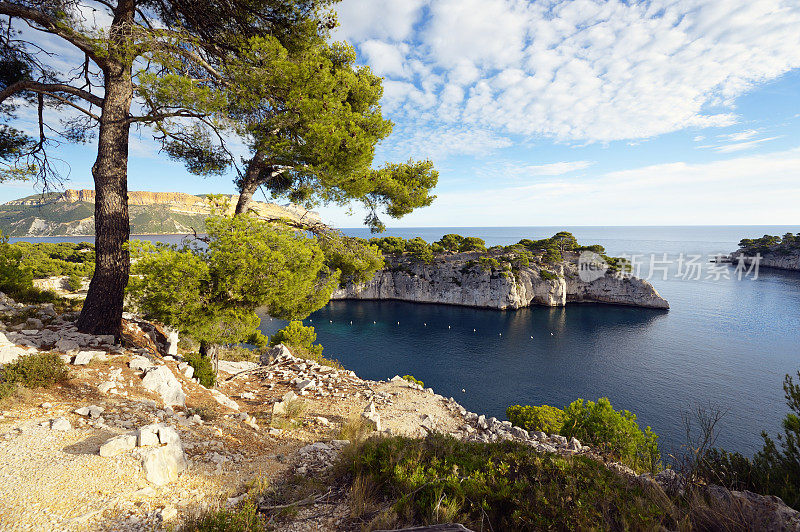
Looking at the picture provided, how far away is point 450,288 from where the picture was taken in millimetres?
65500

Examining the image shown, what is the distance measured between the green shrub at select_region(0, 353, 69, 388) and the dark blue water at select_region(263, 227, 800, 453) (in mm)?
25810

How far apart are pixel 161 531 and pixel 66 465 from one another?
192cm

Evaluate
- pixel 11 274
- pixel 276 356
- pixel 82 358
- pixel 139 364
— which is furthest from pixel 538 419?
pixel 11 274

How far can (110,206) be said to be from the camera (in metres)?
9.19

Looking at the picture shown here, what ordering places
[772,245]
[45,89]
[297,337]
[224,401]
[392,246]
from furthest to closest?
1. [772,245]
2. [392,246]
3. [297,337]
4. [224,401]
5. [45,89]

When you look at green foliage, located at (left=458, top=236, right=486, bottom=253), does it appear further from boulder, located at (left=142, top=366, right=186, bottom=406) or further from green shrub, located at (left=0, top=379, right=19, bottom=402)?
green shrub, located at (left=0, top=379, right=19, bottom=402)

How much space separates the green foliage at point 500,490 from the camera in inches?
157

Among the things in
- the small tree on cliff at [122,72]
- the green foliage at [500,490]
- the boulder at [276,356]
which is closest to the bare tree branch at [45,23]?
the small tree on cliff at [122,72]

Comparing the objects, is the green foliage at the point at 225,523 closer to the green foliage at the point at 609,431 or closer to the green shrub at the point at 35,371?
the green shrub at the point at 35,371

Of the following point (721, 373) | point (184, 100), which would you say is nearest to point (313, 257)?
point (184, 100)

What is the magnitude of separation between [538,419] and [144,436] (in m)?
18.4

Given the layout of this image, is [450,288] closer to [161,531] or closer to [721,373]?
[721,373]

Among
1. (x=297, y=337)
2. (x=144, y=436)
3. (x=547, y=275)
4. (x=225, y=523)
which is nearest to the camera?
(x=225, y=523)

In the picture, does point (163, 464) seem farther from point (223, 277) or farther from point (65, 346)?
point (65, 346)
